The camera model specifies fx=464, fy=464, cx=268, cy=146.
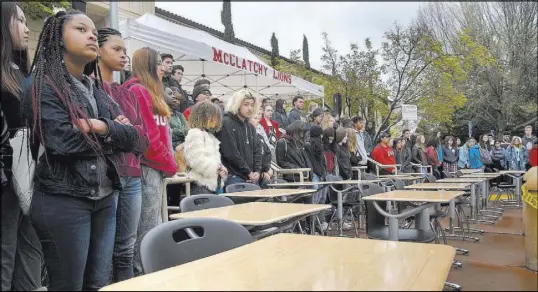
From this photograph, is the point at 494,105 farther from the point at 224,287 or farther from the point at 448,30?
the point at 224,287

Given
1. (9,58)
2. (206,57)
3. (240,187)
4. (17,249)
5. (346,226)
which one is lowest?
(346,226)

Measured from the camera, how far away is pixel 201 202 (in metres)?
3.24

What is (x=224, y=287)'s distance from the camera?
3.87 feet

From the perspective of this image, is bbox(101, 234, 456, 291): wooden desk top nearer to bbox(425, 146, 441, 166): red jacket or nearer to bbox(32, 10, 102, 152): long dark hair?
bbox(32, 10, 102, 152): long dark hair

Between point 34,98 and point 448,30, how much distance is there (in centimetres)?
2432

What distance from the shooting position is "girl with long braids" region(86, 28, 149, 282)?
235cm

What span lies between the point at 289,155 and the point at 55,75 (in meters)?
4.80

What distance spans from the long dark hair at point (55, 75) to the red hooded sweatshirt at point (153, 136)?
0.93 meters

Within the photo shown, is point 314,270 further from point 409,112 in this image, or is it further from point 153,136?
point 409,112

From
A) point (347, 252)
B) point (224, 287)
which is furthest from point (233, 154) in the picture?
point (224, 287)

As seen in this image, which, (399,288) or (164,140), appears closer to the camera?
(399,288)

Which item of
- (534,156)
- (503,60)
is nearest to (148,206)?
(534,156)

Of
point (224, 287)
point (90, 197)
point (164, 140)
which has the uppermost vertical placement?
point (164, 140)

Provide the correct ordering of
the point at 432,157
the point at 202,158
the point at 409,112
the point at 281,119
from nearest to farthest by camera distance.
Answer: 1. the point at 202,158
2. the point at 281,119
3. the point at 432,157
4. the point at 409,112
